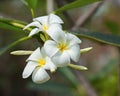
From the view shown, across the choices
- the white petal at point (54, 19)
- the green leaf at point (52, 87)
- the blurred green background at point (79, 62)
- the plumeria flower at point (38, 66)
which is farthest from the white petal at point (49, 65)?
the green leaf at point (52, 87)

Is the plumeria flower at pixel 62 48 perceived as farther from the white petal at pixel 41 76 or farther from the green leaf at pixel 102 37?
the green leaf at pixel 102 37

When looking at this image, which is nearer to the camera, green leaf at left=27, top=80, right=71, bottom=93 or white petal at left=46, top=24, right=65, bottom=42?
white petal at left=46, top=24, right=65, bottom=42

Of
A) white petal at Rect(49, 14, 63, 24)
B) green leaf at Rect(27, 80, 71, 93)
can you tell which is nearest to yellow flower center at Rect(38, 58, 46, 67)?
white petal at Rect(49, 14, 63, 24)

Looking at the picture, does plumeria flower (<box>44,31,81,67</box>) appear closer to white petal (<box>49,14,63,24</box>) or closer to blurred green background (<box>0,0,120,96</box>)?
white petal (<box>49,14,63,24</box>)

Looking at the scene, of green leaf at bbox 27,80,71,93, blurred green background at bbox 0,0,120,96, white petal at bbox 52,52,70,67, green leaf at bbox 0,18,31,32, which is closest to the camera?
white petal at bbox 52,52,70,67

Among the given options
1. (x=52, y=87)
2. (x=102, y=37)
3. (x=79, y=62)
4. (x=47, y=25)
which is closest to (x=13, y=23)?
(x=47, y=25)

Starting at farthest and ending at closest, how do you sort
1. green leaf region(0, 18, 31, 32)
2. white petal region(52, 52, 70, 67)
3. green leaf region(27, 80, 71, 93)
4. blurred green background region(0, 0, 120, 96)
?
green leaf region(27, 80, 71, 93) < blurred green background region(0, 0, 120, 96) < green leaf region(0, 18, 31, 32) < white petal region(52, 52, 70, 67)

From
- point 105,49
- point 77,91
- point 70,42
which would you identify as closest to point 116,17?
point 105,49

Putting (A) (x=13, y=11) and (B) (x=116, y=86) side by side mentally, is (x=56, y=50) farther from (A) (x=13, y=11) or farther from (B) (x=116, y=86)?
(A) (x=13, y=11)
